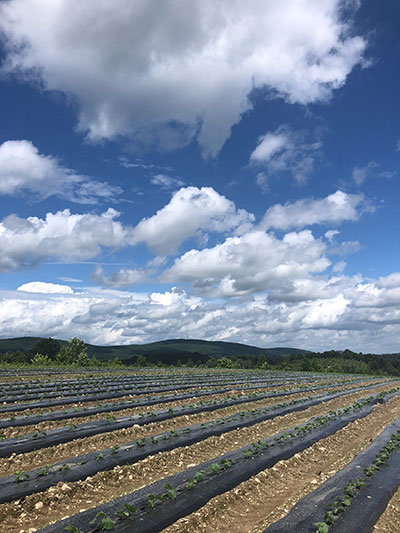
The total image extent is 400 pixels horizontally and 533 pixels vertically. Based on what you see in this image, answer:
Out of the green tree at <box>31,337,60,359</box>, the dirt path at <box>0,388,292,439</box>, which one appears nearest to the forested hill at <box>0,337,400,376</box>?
the green tree at <box>31,337,60,359</box>

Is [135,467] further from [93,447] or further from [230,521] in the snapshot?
[230,521]

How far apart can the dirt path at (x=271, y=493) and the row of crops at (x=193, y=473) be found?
0.03 m

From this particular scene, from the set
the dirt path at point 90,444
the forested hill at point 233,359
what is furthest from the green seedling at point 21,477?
the forested hill at point 233,359

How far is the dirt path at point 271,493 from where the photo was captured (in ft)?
20.7

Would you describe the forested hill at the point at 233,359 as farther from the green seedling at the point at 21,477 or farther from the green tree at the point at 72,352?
the green seedling at the point at 21,477

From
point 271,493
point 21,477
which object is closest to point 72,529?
point 21,477

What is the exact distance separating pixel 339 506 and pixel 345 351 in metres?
125

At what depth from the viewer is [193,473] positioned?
807 centimetres

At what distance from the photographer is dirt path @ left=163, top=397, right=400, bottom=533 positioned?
6312mm

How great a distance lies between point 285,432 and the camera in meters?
13.1

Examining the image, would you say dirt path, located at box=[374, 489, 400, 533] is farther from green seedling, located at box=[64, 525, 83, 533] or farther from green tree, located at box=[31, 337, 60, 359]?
green tree, located at box=[31, 337, 60, 359]

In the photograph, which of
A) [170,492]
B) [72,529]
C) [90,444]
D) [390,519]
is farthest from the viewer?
[90,444]

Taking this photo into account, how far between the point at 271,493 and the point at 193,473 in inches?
69.8

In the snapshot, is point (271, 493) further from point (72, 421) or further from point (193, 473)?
point (72, 421)
